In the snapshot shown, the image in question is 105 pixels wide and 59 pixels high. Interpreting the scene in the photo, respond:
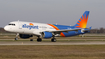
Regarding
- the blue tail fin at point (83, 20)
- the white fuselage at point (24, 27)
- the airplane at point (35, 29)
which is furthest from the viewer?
the blue tail fin at point (83, 20)

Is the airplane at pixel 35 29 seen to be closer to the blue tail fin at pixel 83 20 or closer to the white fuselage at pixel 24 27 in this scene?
the white fuselage at pixel 24 27

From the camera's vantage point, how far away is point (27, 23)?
42.4 meters

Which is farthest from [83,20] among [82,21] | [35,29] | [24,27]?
[24,27]

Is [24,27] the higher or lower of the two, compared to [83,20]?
lower

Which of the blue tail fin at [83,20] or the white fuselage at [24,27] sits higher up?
the blue tail fin at [83,20]

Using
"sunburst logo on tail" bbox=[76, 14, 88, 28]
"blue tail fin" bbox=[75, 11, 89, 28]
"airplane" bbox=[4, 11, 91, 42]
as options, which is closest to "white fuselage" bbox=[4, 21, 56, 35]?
"airplane" bbox=[4, 11, 91, 42]

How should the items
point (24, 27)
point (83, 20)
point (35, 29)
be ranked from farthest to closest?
1. point (83, 20)
2. point (35, 29)
3. point (24, 27)

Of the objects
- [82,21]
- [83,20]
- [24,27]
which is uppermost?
[83,20]

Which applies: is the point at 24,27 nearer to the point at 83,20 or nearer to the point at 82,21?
the point at 82,21

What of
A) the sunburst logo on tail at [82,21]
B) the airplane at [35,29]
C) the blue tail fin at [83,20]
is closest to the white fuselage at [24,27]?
the airplane at [35,29]

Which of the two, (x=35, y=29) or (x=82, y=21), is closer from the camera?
(x=35, y=29)
